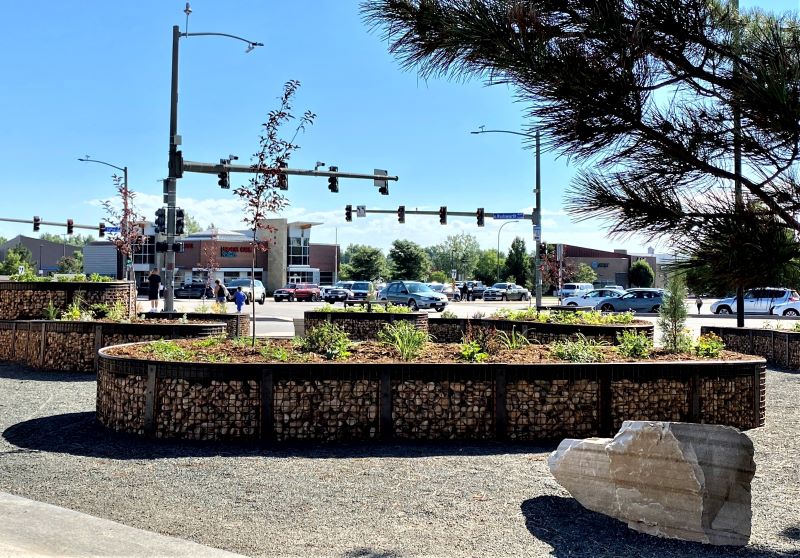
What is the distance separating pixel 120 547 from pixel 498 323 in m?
13.3

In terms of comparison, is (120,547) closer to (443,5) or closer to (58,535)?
(58,535)

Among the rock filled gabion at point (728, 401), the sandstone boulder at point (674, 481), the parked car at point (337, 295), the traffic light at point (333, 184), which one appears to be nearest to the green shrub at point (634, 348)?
the rock filled gabion at point (728, 401)

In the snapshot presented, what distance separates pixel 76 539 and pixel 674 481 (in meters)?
3.85

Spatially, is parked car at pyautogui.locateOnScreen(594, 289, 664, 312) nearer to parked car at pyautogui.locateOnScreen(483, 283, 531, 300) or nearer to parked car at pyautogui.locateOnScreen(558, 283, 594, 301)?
parked car at pyautogui.locateOnScreen(558, 283, 594, 301)

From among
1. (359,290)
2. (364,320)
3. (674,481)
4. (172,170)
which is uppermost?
(172,170)

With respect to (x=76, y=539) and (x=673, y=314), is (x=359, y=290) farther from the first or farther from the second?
(x=76, y=539)

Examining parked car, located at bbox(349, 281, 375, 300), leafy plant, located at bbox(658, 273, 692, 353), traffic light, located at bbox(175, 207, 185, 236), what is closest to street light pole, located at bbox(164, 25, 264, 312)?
traffic light, located at bbox(175, 207, 185, 236)

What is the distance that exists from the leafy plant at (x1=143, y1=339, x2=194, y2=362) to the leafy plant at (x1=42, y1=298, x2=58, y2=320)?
6.88m

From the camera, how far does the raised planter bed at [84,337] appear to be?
535 inches

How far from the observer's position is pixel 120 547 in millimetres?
4688

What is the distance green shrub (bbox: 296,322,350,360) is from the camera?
877 cm

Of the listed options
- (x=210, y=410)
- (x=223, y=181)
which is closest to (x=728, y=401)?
(x=210, y=410)

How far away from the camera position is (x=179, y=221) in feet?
71.5

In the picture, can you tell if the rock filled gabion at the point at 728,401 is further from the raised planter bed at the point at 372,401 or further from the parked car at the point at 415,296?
the parked car at the point at 415,296
